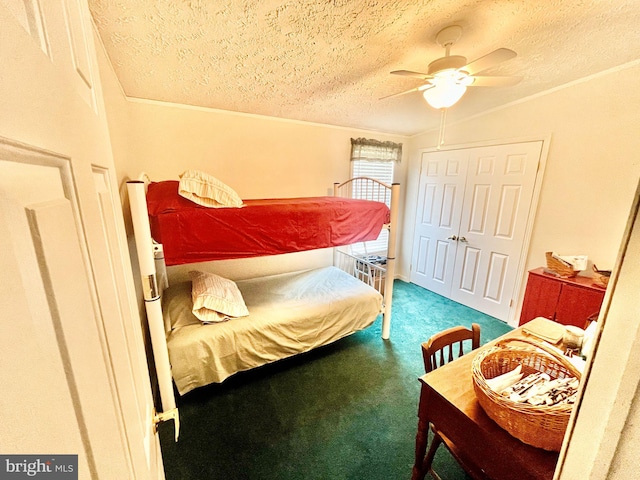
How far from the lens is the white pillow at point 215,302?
1770 mm

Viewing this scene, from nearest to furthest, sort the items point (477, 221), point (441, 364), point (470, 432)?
point (470, 432) → point (441, 364) → point (477, 221)

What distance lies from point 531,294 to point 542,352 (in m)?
1.83

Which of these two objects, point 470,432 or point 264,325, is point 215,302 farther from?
point 470,432

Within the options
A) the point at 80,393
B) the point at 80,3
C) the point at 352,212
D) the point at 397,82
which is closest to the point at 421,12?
the point at 397,82

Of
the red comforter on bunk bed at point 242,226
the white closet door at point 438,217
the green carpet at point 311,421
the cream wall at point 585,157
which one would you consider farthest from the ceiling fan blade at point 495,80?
the green carpet at point 311,421

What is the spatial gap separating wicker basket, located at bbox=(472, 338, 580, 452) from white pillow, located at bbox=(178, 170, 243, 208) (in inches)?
59.5

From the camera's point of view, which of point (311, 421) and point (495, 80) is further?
point (311, 421)

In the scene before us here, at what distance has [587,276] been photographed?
7.41 ft

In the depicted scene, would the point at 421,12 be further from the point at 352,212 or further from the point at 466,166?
the point at 466,166

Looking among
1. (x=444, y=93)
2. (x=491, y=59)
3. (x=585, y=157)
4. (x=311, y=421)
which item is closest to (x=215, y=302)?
(x=311, y=421)

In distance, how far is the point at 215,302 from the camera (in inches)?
71.5

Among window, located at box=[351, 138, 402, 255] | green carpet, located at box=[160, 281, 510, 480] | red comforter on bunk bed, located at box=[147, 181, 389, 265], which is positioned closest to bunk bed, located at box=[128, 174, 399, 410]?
red comforter on bunk bed, located at box=[147, 181, 389, 265]

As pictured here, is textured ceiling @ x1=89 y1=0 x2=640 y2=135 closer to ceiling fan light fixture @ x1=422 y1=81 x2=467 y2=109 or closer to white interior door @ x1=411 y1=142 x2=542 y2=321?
ceiling fan light fixture @ x1=422 y1=81 x2=467 y2=109

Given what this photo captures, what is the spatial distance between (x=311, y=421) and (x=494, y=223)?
9.05 feet
